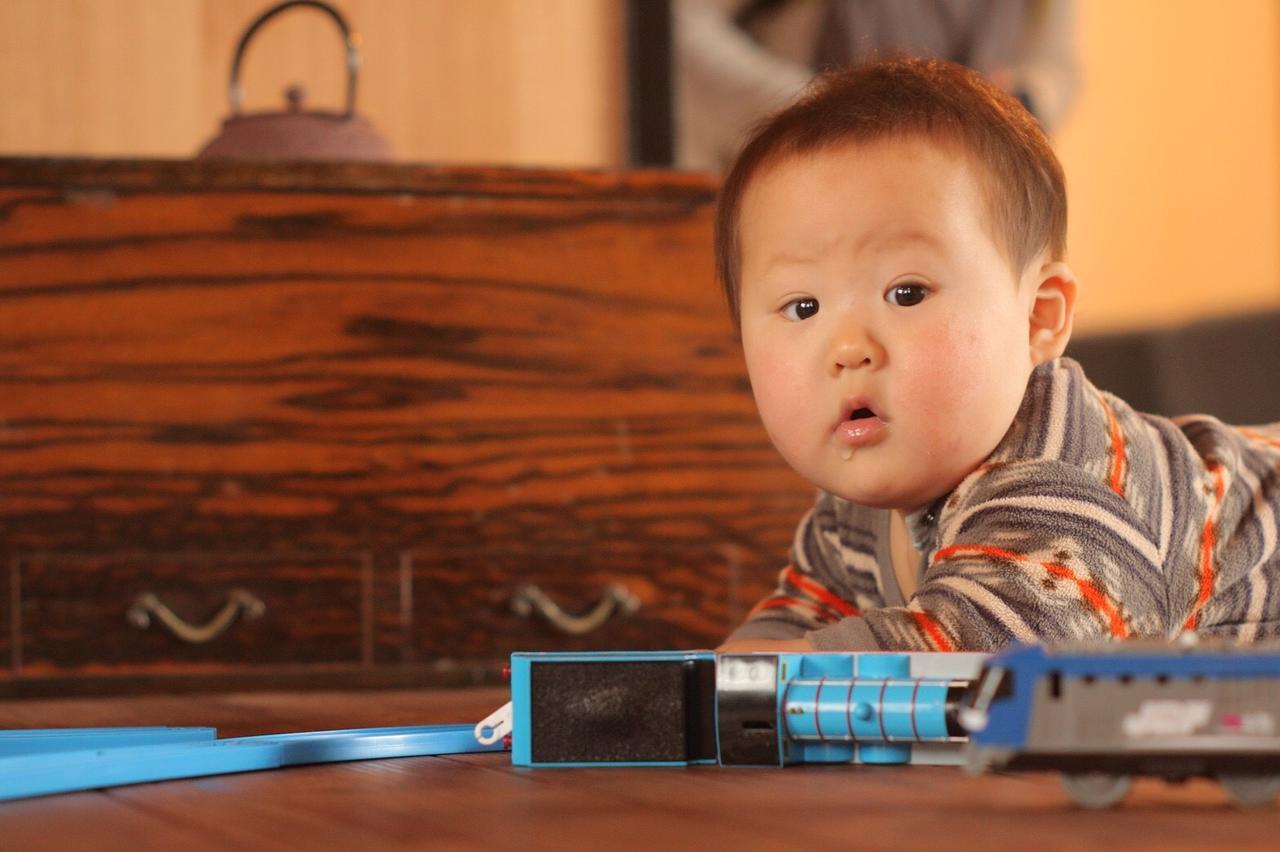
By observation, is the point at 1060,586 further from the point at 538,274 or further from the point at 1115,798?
the point at 538,274

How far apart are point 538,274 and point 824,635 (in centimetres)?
72

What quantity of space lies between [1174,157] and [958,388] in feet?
Result: 7.93

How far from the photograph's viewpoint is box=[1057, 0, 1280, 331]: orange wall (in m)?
2.79

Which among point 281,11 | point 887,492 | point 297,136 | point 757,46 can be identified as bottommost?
point 887,492

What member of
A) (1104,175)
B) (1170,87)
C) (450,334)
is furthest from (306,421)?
(1170,87)

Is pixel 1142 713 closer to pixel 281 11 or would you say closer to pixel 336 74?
pixel 281 11

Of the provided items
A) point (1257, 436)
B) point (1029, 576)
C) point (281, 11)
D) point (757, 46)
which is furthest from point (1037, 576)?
point (757, 46)

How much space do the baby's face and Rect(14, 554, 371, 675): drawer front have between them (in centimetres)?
63

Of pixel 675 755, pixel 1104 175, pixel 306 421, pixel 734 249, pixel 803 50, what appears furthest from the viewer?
pixel 1104 175

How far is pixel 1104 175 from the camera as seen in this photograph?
2781mm

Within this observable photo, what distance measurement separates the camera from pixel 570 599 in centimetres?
146

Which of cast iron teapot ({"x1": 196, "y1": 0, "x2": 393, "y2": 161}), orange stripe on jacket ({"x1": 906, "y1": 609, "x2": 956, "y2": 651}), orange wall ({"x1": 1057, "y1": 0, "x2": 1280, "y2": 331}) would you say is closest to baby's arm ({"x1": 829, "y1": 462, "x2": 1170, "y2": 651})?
orange stripe on jacket ({"x1": 906, "y1": 609, "x2": 956, "y2": 651})

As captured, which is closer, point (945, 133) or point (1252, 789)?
point (1252, 789)

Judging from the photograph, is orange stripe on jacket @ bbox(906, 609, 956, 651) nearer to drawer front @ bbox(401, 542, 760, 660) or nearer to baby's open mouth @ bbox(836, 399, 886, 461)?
baby's open mouth @ bbox(836, 399, 886, 461)
